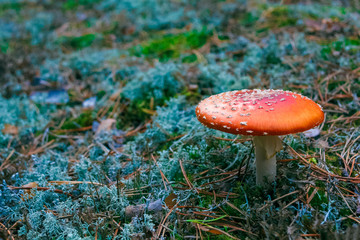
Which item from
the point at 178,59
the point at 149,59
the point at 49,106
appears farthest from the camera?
the point at 149,59

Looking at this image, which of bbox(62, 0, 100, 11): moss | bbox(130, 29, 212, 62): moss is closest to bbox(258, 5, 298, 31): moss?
bbox(130, 29, 212, 62): moss

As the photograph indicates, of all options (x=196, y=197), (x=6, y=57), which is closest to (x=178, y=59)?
(x=196, y=197)

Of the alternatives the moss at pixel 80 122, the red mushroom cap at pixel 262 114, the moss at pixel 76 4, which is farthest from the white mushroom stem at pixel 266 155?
the moss at pixel 76 4

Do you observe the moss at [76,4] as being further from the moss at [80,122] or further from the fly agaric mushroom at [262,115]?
the fly agaric mushroom at [262,115]

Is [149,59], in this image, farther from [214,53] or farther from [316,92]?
Result: [316,92]

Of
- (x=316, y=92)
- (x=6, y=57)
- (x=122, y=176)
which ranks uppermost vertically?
(x=6, y=57)

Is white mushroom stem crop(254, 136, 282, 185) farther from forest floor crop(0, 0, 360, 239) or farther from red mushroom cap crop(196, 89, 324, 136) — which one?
red mushroom cap crop(196, 89, 324, 136)
